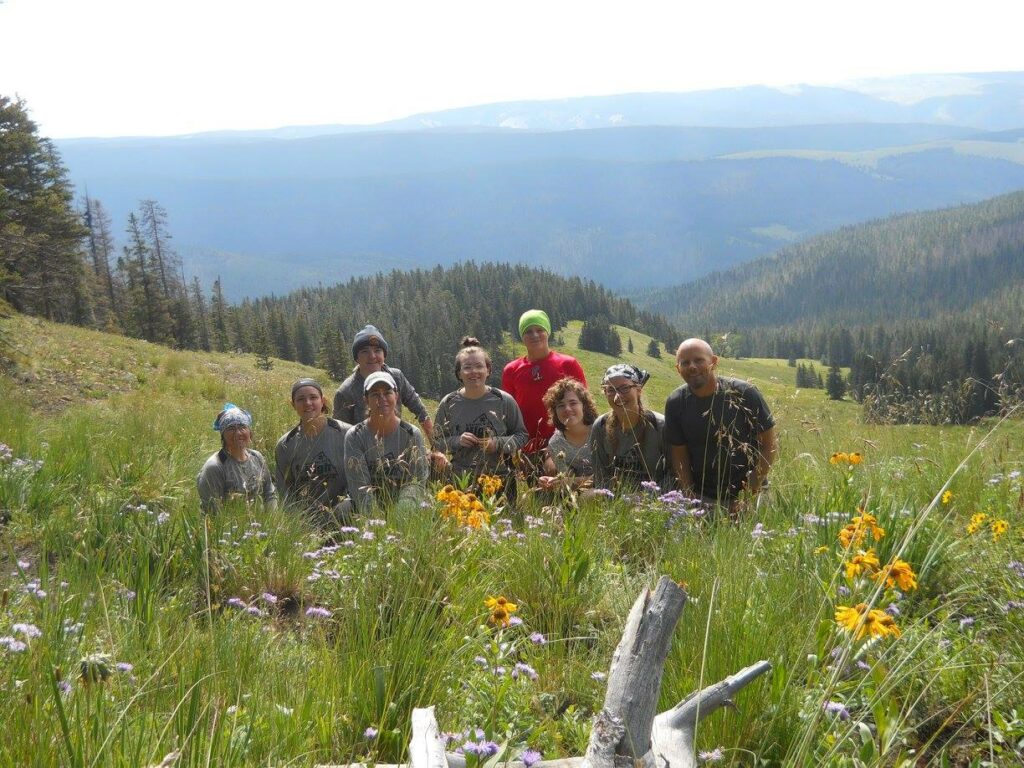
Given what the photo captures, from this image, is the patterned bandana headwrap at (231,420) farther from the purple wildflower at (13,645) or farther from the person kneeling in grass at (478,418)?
the purple wildflower at (13,645)

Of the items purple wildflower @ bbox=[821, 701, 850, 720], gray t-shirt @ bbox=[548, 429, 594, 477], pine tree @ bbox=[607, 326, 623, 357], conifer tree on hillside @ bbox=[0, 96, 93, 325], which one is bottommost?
pine tree @ bbox=[607, 326, 623, 357]

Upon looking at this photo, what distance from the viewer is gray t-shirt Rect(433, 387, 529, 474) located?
19.8 feet

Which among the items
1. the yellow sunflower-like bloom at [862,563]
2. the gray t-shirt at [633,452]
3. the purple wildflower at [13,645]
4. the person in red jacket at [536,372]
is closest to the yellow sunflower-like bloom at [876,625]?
the yellow sunflower-like bloom at [862,563]

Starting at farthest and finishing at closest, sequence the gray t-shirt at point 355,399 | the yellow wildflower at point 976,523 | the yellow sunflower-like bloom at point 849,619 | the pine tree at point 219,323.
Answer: the pine tree at point 219,323 < the gray t-shirt at point 355,399 < the yellow wildflower at point 976,523 < the yellow sunflower-like bloom at point 849,619

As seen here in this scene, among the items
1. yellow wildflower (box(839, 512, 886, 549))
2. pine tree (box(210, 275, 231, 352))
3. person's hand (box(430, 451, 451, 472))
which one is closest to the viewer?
yellow wildflower (box(839, 512, 886, 549))

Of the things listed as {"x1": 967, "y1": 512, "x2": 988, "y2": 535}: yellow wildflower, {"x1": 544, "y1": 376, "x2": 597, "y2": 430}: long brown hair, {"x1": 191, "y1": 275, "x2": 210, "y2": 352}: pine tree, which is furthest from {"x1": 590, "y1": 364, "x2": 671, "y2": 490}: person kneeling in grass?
{"x1": 191, "y1": 275, "x2": 210, "y2": 352}: pine tree

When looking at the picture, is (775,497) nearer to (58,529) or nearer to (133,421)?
(58,529)

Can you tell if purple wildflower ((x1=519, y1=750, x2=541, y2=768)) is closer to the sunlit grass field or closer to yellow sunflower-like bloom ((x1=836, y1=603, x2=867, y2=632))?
the sunlit grass field

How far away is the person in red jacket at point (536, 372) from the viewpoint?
688cm

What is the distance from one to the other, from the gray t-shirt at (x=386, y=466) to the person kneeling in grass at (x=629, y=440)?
51.4 inches

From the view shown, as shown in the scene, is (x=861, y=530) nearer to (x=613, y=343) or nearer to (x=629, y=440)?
(x=629, y=440)

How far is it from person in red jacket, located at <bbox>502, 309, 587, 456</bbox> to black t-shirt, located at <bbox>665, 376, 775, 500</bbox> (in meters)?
1.69

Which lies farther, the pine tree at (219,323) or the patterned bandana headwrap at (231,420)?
the pine tree at (219,323)

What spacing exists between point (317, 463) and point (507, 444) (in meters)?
1.52
